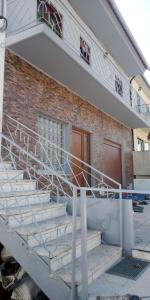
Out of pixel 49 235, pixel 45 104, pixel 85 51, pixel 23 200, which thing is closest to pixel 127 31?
pixel 85 51

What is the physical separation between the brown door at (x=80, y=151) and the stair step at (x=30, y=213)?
137 inches

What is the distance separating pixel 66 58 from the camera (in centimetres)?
633

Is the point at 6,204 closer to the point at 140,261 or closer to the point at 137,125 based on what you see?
the point at 140,261

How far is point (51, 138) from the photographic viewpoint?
7559mm

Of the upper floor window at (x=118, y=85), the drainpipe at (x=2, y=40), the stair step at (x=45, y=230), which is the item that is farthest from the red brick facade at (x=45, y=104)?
the stair step at (x=45, y=230)

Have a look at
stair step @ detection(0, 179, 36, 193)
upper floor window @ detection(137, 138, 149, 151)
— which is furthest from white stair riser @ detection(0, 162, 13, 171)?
upper floor window @ detection(137, 138, 149, 151)

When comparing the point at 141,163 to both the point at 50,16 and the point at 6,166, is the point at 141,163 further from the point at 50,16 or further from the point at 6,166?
the point at 6,166

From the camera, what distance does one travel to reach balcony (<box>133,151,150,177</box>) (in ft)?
45.9

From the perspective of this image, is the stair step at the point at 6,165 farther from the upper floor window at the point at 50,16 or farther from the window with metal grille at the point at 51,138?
the upper floor window at the point at 50,16

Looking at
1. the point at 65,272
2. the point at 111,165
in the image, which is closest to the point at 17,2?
the point at 65,272

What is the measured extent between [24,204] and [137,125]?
9846 mm

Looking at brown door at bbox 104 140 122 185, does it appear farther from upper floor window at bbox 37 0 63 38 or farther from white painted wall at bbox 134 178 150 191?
upper floor window at bbox 37 0 63 38

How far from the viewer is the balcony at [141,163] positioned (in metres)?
14.0

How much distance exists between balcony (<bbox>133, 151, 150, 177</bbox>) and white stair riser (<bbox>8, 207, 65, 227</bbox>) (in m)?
9.85
